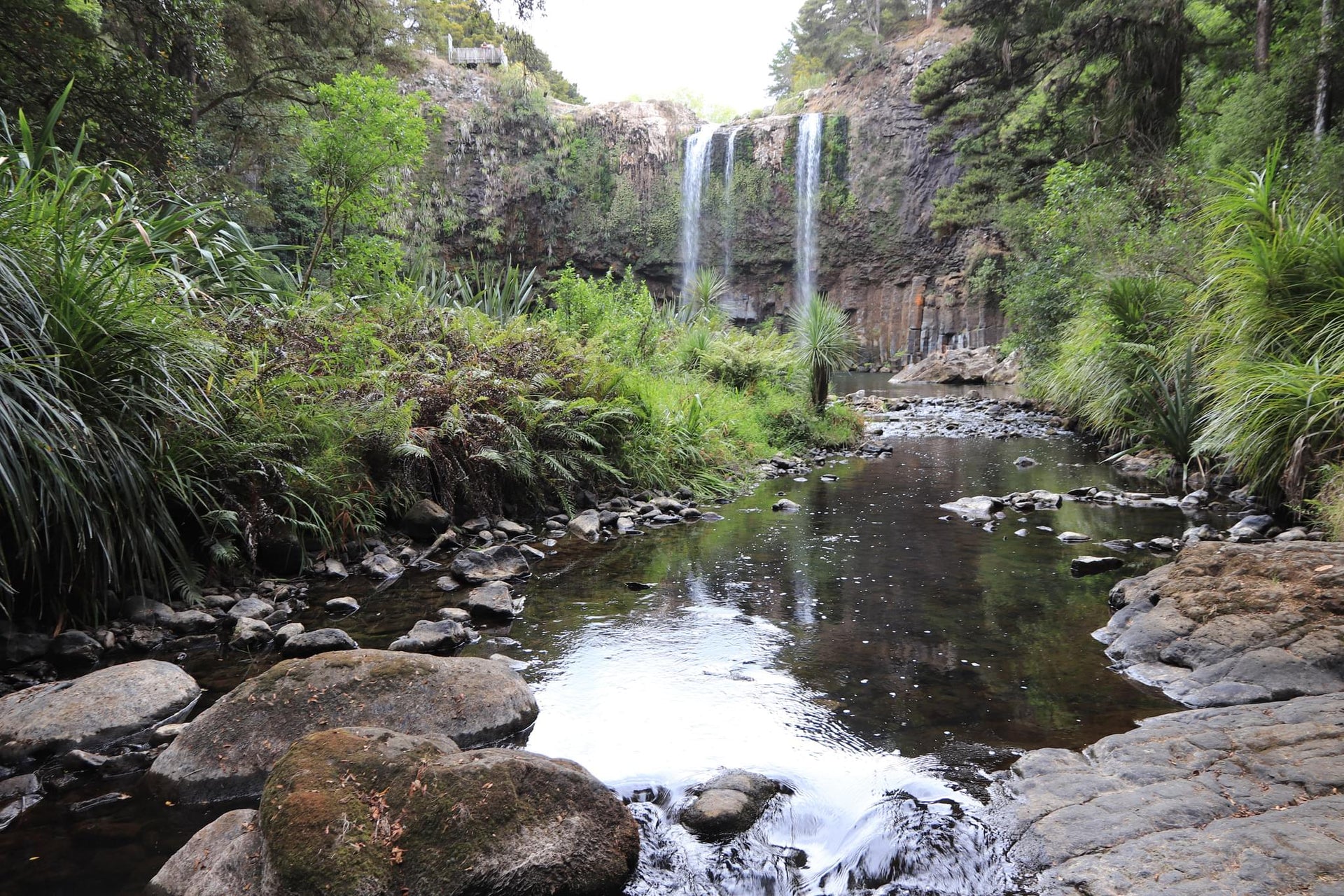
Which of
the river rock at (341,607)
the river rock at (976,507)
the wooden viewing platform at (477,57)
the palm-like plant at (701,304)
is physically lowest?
the river rock at (341,607)

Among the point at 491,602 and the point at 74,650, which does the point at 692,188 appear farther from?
the point at 74,650

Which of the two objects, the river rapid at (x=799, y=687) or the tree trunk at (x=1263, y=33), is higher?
the tree trunk at (x=1263, y=33)

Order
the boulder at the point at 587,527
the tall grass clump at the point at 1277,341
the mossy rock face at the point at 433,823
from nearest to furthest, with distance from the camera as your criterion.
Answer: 1. the mossy rock face at the point at 433,823
2. the tall grass clump at the point at 1277,341
3. the boulder at the point at 587,527

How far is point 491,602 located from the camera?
4.10 meters

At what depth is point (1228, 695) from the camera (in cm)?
288

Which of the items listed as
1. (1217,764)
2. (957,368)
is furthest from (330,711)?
(957,368)

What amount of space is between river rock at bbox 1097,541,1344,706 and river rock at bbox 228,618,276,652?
4198mm

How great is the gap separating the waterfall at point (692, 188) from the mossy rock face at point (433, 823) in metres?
34.4

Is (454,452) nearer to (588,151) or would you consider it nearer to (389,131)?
(389,131)

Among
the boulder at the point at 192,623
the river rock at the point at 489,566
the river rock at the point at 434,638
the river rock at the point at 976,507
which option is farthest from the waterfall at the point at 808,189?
the boulder at the point at 192,623

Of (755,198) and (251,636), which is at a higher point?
(755,198)

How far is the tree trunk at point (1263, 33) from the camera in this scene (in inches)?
400

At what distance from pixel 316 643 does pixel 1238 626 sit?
14.1 ft

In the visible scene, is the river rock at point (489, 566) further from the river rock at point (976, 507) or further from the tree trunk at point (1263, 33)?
the tree trunk at point (1263, 33)
